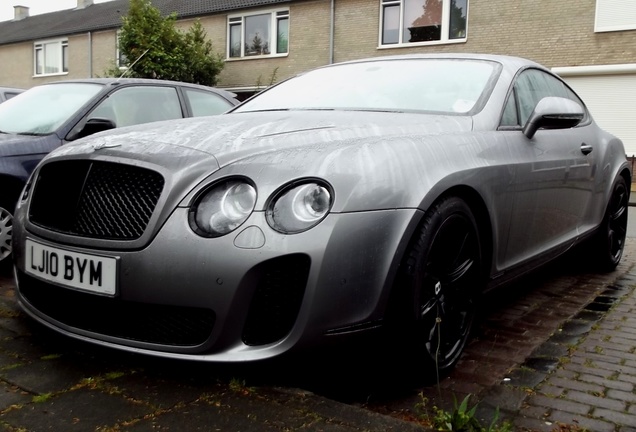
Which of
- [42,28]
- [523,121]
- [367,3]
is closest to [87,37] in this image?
[42,28]

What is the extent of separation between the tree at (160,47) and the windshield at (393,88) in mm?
19545

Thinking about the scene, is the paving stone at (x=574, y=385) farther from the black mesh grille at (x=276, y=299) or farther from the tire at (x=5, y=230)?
the tire at (x=5, y=230)

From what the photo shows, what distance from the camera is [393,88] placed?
3.66 meters

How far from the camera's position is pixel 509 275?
11.1 feet

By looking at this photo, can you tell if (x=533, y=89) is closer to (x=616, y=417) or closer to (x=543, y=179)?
(x=543, y=179)

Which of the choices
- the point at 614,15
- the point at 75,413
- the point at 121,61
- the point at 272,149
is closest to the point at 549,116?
the point at 272,149

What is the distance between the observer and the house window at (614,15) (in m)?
17.2

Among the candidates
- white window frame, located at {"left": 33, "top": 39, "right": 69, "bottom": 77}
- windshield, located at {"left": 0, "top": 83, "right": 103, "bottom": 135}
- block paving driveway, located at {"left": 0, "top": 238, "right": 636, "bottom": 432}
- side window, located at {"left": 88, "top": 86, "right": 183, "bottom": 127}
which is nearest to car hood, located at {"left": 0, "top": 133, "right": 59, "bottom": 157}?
windshield, located at {"left": 0, "top": 83, "right": 103, "bottom": 135}

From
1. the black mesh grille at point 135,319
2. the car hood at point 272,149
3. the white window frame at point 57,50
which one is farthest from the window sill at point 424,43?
the black mesh grille at point 135,319

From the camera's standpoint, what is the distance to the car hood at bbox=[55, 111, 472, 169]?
2465mm

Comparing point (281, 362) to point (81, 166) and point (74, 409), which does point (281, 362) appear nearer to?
Answer: point (74, 409)

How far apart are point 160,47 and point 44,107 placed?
1846 cm

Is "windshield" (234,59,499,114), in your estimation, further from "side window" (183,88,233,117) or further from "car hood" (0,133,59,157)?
"side window" (183,88,233,117)

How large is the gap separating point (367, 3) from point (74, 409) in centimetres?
2090
